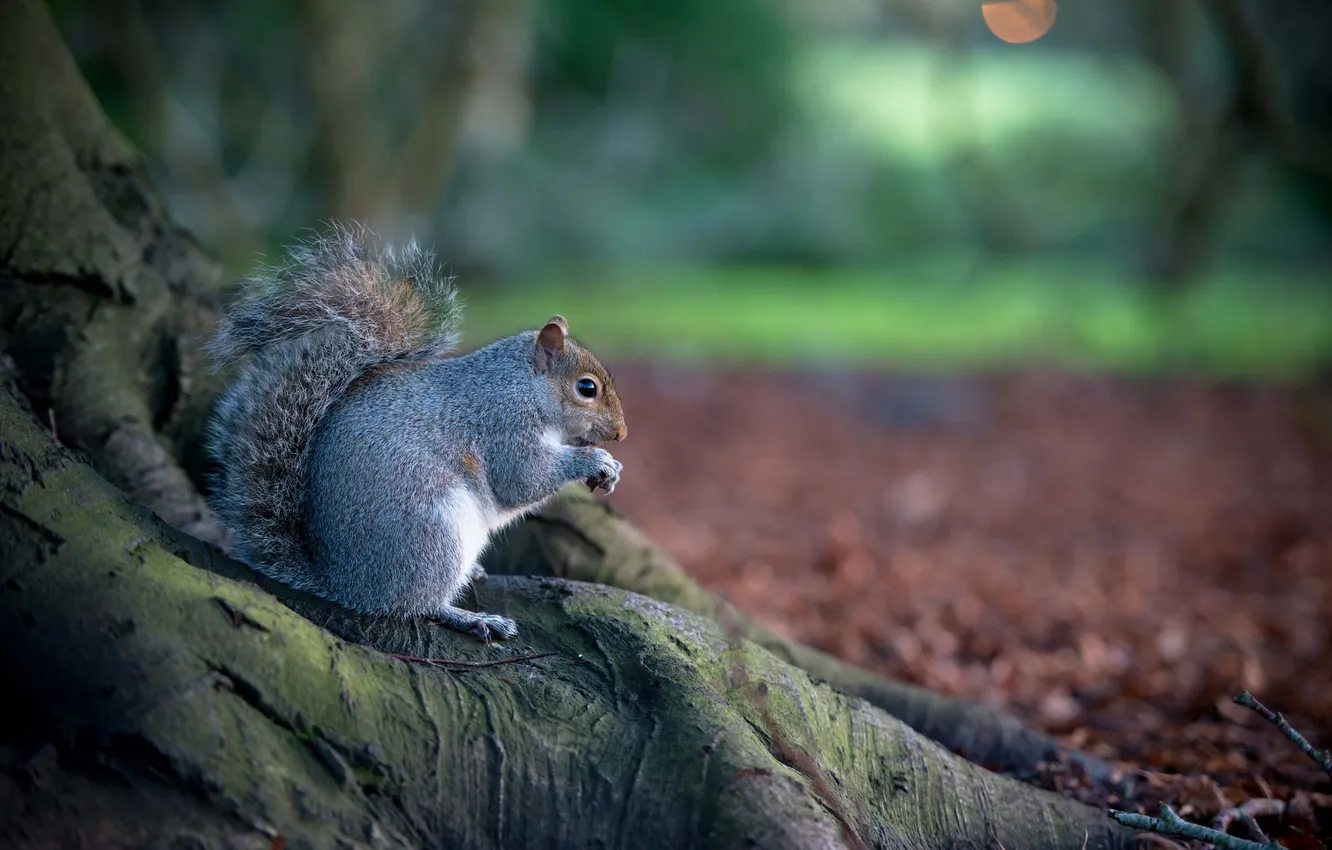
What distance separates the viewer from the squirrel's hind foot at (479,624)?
2.00 metres

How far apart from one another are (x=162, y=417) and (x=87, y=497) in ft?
2.43

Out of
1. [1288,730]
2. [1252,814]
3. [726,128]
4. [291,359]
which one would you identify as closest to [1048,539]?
[1252,814]

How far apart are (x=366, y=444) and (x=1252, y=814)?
199cm

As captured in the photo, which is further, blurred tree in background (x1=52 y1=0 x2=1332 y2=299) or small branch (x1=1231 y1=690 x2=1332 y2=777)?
blurred tree in background (x1=52 y1=0 x2=1332 y2=299)

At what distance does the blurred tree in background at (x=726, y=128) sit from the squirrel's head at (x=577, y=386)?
21.8 feet

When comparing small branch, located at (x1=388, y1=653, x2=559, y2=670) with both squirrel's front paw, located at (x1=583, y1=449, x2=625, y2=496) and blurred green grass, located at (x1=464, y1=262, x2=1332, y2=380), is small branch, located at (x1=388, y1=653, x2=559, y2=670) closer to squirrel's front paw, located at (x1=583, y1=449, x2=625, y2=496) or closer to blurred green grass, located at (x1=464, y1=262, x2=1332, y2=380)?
squirrel's front paw, located at (x1=583, y1=449, x2=625, y2=496)

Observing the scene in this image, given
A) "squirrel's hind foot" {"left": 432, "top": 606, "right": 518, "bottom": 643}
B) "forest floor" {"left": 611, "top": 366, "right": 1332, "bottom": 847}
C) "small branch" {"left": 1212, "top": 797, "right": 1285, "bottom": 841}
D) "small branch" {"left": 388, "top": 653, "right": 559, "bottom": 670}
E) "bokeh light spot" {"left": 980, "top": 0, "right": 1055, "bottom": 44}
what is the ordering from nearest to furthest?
"small branch" {"left": 388, "top": 653, "right": 559, "bottom": 670} < "squirrel's hind foot" {"left": 432, "top": 606, "right": 518, "bottom": 643} < "small branch" {"left": 1212, "top": 797, "right": 1285, "bottom": 841} < "forest floor" {"left": 611, "top": 366, "right": 1332, "bottom": 847} < "bokeh light spot" {"left": 980, "top": 0, "right": 1055, "bottom": 44}

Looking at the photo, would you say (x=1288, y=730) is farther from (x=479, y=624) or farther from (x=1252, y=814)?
(x=479, y=624)

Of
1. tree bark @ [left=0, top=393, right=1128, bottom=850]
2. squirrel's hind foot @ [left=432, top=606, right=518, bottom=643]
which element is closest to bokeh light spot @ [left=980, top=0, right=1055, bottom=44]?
tree bark @ [left=0, top=393, right=1128, bottom=850]

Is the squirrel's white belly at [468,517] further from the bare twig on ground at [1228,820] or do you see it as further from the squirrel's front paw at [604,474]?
the bare twig on ground at [1228,820]

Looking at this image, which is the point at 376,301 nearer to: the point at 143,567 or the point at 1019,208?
the point at 143,567

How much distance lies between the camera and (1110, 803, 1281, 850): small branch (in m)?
1.77

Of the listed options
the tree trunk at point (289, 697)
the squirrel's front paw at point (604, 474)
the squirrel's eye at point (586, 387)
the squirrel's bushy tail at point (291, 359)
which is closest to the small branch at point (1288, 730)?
the tree trunk at point (289, 697)

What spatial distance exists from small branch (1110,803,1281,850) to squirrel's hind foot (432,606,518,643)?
3.60ft
